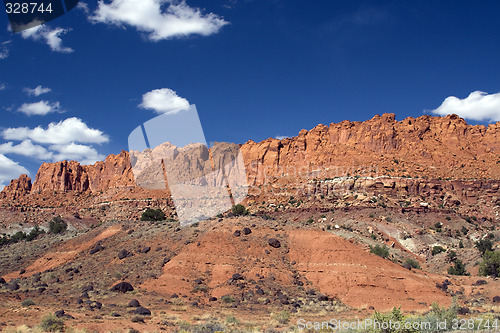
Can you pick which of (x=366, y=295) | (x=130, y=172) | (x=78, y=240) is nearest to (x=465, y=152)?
(x=366, y=295)

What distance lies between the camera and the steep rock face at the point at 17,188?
439 feet

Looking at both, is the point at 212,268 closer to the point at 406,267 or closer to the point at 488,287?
the point at 406,267

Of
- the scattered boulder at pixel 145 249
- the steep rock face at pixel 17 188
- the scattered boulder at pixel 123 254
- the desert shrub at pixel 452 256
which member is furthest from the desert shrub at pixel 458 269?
the steep rock face at pixel 17 188

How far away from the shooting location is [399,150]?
3671 inches

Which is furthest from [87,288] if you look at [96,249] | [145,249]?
[96,249]

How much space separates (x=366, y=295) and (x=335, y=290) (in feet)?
6.99

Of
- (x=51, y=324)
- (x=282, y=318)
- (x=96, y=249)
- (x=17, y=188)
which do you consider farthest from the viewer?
(x=17, y=188)

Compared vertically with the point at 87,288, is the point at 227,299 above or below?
below

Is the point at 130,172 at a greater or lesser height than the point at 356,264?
greater

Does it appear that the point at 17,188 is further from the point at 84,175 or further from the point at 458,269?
the point at 458,269

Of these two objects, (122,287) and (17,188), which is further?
(17,188)

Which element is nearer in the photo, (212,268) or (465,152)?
(212,268)

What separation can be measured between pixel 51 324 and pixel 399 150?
90.3 meters

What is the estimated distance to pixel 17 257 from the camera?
40.5 metres
